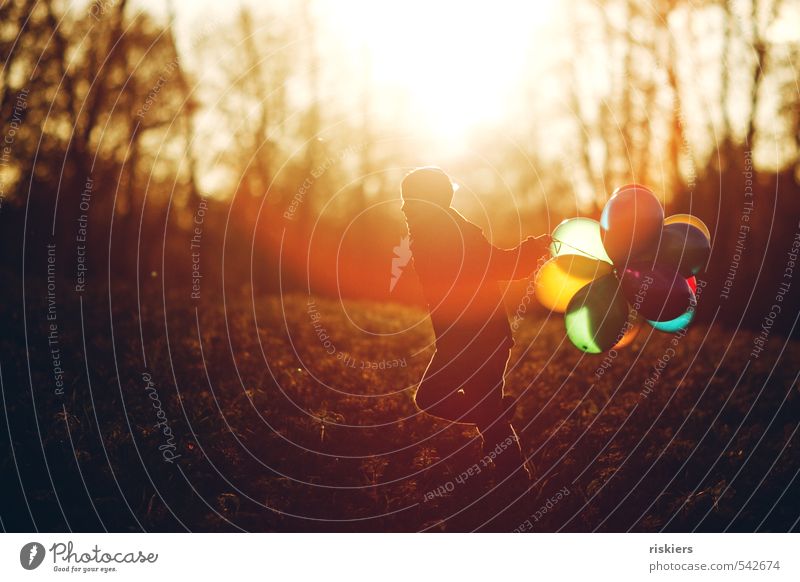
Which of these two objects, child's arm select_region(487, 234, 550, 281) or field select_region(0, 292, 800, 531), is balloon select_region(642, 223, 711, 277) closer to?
child's arm select_region(487, 234, 550, 281)

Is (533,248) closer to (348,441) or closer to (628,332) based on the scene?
(628,332)

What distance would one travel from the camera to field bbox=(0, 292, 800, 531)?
17.9 ft

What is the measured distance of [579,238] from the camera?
19.2 ft

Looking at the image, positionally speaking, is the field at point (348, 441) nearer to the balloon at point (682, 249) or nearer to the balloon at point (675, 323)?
the balloon at point (675, 323)

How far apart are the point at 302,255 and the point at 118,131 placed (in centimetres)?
864

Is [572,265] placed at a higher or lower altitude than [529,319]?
higher

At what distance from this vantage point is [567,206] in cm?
2569

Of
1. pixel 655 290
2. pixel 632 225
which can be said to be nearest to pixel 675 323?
pixel 655 290

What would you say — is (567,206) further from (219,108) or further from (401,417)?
(401,417)

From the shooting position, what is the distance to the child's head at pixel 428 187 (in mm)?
5195

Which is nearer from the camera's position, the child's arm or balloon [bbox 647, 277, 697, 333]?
the child's arm

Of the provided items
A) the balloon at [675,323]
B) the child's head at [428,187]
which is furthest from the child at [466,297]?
the balloon at [675,323]

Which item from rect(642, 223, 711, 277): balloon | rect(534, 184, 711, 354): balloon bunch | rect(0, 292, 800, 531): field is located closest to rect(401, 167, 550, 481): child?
rect(534, 184, 711, 354): balloon bunch
